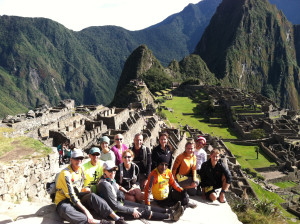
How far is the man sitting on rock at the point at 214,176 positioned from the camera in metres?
8.48

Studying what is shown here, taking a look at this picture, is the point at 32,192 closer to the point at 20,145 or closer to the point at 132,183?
the point at 20,145

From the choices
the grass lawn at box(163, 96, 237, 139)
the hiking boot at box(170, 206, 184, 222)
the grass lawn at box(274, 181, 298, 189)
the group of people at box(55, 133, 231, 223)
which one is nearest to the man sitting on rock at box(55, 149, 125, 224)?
the group of people at box(55, 133, 231, 223)

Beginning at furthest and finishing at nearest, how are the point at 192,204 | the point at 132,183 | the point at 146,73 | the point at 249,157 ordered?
the point at 146,73 → the point at 249,157 → the point at 192,204 → the point at 132,183

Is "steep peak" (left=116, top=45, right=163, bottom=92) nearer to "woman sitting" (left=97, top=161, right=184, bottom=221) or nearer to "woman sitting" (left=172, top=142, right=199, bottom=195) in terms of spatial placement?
"woman sitting" (left=172, top=142, right=199, bottom=195)

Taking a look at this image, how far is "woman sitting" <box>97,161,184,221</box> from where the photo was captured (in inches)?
263

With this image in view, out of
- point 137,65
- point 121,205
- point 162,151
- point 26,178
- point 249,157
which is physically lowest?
point 249,157

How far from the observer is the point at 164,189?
25.0 ft

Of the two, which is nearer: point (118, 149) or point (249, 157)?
point (118, 149)

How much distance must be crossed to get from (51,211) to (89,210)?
100 centimetres

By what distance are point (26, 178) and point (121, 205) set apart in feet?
11.1

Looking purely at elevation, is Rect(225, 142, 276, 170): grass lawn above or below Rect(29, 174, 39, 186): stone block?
below

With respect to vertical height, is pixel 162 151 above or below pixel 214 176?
above

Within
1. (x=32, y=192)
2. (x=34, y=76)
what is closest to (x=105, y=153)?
(x=32, y=192)

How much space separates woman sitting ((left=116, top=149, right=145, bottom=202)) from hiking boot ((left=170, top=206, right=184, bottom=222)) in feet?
3.39
